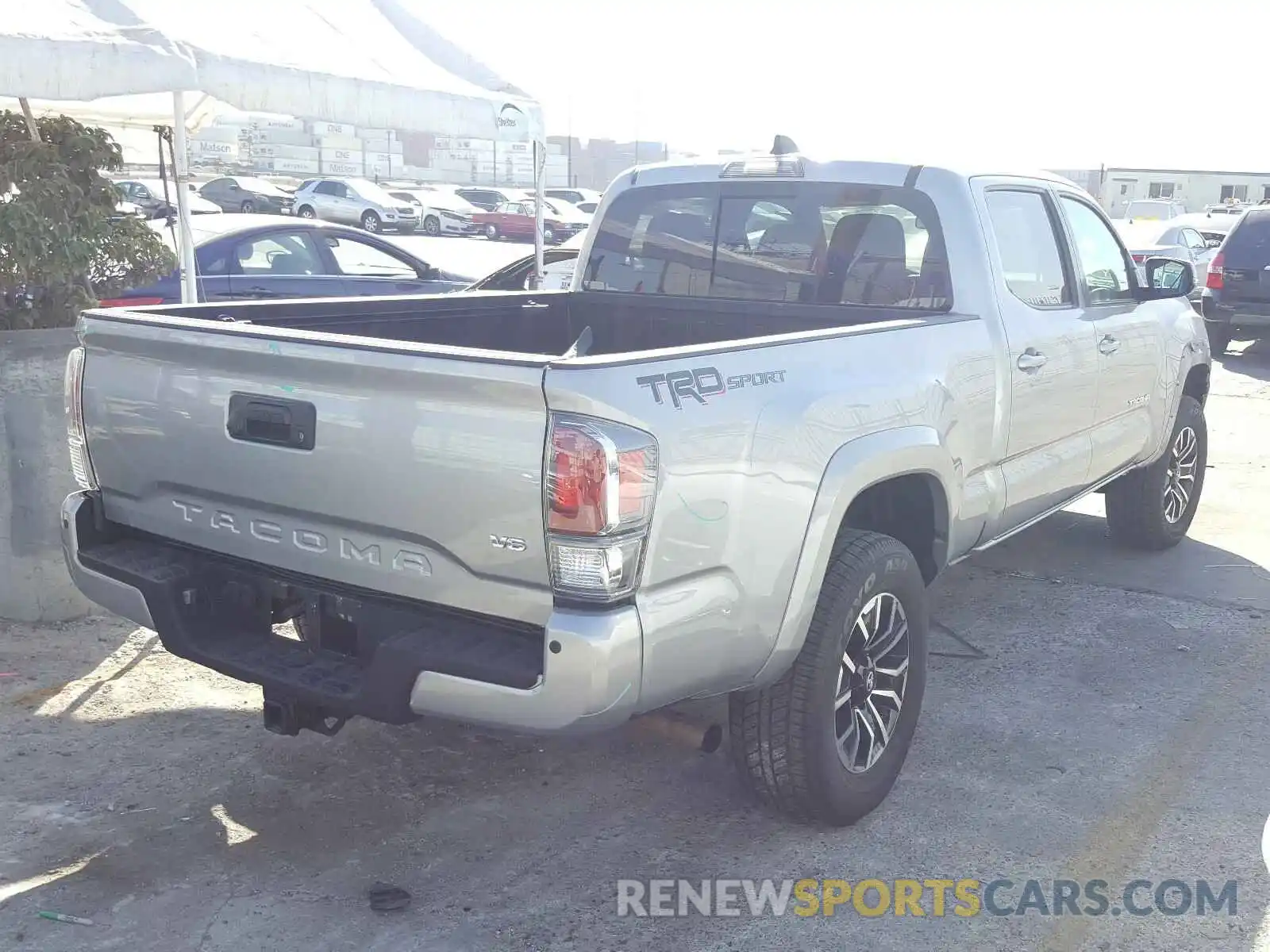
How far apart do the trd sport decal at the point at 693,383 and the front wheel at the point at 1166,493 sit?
12.4 feet

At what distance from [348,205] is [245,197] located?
11.9ft

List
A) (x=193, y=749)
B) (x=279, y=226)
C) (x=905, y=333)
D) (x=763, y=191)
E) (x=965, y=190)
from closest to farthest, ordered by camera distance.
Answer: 1. (x=905, y=333)
2. (x=193, y=749)
3. (x=965, y=190)
4. (x=763, y=191)
5. (x=279, y=226)

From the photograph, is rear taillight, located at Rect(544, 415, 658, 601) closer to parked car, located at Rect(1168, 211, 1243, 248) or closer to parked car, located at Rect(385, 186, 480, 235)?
parked car, located at Rect(1168, 211, 1243, 248)

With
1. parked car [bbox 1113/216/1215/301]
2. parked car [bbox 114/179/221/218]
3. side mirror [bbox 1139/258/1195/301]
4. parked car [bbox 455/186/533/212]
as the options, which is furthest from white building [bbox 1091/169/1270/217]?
side mirror [bbox 1139/258/1195/301]

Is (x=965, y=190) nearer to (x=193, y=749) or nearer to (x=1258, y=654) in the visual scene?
(x=1258, y=654)

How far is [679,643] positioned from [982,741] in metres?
1.87

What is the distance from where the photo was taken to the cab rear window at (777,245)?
4570 millimetres

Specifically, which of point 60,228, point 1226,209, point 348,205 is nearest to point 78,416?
point 60,228

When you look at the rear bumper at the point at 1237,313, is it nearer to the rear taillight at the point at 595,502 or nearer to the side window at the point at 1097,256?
the side window at the point at 1097,256

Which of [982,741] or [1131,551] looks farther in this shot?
[1131,551]

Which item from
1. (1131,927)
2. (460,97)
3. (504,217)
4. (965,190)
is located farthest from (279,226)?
(504,217)

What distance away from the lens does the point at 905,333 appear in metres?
3.90

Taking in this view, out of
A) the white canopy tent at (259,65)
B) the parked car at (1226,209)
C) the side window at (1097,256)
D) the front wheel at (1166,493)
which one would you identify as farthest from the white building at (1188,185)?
the side window at (1097,256)

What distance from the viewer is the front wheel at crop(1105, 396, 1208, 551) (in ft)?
21.0
